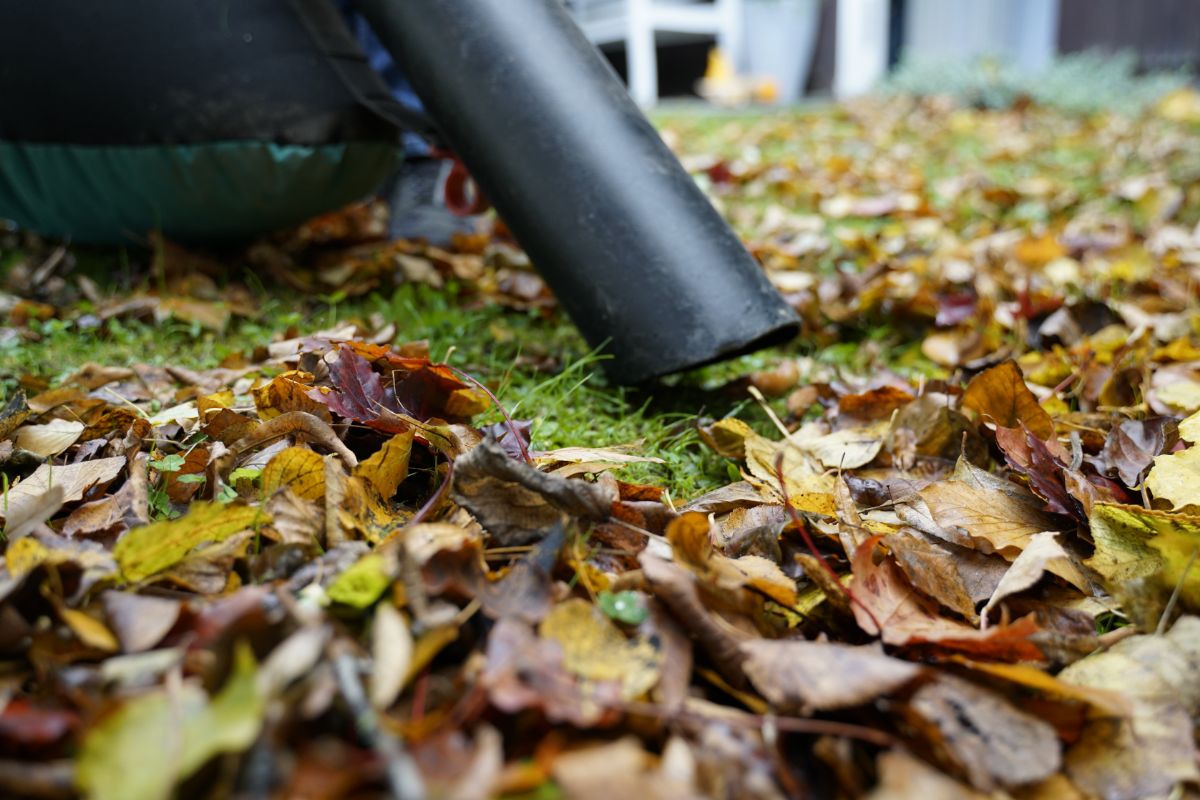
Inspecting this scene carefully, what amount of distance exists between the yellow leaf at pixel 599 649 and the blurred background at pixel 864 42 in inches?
238

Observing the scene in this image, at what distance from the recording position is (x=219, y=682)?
0.62 meters

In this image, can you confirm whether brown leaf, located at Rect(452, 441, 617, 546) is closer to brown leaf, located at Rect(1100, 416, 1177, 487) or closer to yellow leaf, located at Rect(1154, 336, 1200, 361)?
brown leaf, located at Rect(1100, 416, 1177, 487)

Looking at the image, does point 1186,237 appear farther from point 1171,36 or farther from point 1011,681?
point 1171,36

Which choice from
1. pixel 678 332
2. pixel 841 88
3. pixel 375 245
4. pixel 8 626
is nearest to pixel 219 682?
pixel 8 626

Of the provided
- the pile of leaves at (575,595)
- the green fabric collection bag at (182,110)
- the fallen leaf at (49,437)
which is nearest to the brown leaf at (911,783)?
the pile of leaves at (575,595)

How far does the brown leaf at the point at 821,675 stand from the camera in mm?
676

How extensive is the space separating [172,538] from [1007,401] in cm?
101

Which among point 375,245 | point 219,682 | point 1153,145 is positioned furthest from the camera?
point 1153,145

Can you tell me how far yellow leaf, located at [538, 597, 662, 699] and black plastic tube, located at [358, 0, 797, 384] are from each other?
68cm

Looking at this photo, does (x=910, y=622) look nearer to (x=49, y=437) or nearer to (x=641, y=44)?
(x=49, y=437)

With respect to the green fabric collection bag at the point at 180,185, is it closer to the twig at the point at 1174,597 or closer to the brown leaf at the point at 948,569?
the brown leaf at the point at 948,569

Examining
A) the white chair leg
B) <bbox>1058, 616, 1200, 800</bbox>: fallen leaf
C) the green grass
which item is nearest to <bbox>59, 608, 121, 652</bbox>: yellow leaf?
the green grass

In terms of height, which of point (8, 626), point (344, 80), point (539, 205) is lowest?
point (8, 626)

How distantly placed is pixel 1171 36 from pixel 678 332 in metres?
7.69
